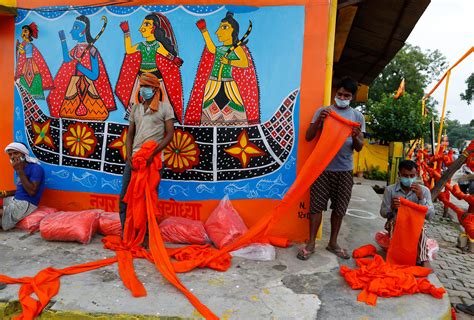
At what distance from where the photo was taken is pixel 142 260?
10.9ft

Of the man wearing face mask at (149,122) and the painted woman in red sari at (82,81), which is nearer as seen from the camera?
the man wearing face mask at (149,122)

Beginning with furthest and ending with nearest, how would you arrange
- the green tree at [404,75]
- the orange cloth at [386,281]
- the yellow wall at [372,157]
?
1. the green tree at [404,75]
2. the yellow wall at [372,157]
3. the orange cloth at [386,281]

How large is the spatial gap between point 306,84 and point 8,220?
361 cm

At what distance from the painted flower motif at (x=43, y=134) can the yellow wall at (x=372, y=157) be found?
12218mm

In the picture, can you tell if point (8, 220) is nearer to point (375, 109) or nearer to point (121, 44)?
point (121, 44)

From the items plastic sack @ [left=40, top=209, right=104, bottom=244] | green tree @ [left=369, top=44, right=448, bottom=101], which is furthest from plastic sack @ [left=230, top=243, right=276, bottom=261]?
green tree @ [left=369, top=44, right=448, bottom=101]

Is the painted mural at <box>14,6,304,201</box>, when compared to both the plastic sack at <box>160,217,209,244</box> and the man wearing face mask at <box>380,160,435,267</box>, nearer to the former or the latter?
the plastic sack at <box>160,217,209,244</box>

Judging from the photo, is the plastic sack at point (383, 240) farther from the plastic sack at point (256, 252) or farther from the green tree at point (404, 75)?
the green tree at point (404, 75)

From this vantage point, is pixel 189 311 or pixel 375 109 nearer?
pixel 189 311

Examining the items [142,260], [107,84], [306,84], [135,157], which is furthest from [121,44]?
[142,260]

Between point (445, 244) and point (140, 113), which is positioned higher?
point (140, 113)

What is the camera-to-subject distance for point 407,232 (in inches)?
125

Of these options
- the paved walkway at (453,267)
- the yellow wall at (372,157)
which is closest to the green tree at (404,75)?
the yellow wall at (372,157)

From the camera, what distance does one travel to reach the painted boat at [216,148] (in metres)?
3.93
